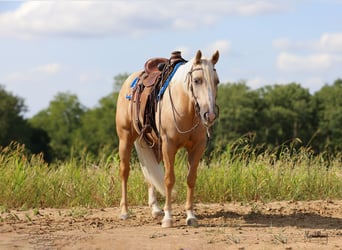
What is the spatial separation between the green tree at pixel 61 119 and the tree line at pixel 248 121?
317mm

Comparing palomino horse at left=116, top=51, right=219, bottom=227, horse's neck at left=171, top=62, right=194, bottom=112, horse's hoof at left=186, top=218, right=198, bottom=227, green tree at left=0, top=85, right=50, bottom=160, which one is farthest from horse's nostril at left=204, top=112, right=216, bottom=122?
green tree at left=0, top=85, right=50, bottom=160

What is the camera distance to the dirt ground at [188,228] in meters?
7.43

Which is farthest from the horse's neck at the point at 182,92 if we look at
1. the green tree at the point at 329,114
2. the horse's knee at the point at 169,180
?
the green tree at the point at 329,114

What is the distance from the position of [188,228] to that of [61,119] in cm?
7250

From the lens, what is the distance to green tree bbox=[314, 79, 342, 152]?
53.3 metres

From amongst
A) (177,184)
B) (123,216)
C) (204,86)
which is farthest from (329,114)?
(204,86)

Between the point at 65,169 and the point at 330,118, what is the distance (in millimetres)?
45395

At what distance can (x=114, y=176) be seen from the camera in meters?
11.7

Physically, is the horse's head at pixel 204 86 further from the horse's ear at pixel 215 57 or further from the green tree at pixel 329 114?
the green tree at pixel 329 114

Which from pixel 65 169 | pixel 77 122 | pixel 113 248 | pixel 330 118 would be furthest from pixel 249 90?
pixel 113 248

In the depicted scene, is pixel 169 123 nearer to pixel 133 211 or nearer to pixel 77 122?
pixel 133 211

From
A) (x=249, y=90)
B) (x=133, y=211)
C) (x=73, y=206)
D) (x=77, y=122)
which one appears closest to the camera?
(x=133, y=211)

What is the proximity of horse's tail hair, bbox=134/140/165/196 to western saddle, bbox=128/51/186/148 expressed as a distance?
0.14m

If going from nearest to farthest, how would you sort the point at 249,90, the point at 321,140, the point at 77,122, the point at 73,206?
the point at 73,206
the point at 321,140
the point at 249,90
the point at 77,122
